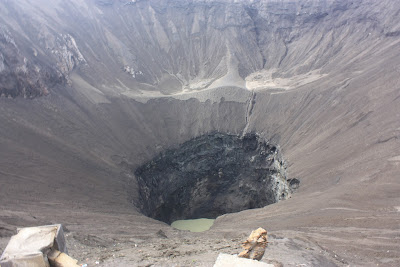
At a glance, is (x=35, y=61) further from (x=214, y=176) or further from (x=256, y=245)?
(x=256, y=245)

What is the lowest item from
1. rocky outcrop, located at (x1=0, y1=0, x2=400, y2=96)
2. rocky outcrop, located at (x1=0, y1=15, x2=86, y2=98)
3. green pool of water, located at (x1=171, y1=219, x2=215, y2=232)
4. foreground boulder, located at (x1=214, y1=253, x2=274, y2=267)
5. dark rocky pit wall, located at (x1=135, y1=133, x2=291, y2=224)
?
foreground boulder, located at (x1=214, y1=253, x2=274, y2=267)

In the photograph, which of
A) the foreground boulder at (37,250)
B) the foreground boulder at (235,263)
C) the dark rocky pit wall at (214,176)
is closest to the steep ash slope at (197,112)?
the dark rocky pit wall at (214,176)

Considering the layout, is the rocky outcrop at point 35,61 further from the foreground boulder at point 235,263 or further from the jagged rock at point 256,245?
the foreground boulder at point 235,263

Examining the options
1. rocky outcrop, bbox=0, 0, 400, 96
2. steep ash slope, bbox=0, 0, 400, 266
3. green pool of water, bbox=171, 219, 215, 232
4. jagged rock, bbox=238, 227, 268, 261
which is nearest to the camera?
jagged rock, bbox=238, 227, 268, 261

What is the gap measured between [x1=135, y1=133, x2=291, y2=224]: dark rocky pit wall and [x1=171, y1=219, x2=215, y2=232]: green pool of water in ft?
3.83

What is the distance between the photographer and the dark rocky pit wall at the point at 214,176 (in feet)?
110

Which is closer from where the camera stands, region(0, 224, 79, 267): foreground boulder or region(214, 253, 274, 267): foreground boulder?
region(0, 224, 79, 267): foreground boulder

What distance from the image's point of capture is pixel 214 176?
36594mm

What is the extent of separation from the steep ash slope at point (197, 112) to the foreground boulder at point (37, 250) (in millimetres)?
6539

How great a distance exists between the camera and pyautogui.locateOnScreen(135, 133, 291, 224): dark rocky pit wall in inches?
1315

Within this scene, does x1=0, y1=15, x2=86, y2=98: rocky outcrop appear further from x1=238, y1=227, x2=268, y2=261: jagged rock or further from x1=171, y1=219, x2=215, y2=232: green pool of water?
x1=238, y1=227, x2=268, y2=261: jagged rock

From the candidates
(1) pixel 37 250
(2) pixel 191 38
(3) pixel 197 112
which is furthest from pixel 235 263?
(2) pixel 191 38

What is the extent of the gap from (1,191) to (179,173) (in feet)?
61.1

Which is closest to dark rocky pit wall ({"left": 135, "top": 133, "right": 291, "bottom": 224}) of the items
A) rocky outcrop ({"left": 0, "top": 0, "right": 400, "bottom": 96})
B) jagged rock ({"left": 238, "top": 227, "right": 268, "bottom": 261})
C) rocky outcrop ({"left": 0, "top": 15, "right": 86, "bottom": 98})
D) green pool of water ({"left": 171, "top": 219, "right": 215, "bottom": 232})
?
green pool of water ({"left": 171, "top": 219, "right": 215, "bottom": 232})
